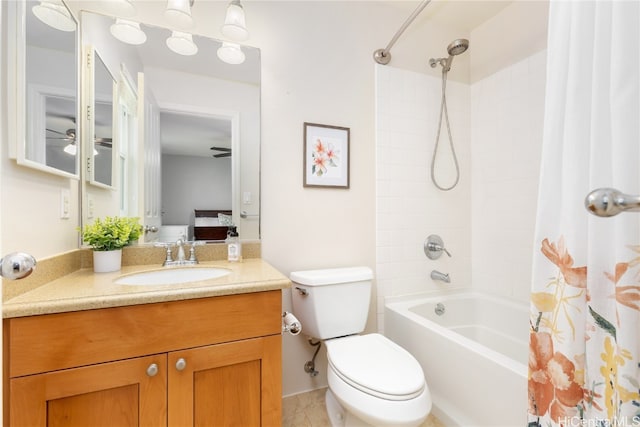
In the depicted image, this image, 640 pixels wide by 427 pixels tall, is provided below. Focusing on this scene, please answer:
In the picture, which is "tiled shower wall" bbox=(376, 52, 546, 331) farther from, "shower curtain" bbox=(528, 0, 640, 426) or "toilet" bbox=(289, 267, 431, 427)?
"shower curtain" bbox=(528, 0, 640, 426)

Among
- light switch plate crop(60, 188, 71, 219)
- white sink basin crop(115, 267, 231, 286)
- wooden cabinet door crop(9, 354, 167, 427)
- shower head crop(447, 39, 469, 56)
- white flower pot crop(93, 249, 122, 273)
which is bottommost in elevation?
wooden cabinet door crop(9, 354, 167, 427)

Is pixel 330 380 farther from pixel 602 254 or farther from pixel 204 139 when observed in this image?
pixel 204 139

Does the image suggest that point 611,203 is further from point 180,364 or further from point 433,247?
point 433,247

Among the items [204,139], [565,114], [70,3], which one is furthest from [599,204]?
[70,3]

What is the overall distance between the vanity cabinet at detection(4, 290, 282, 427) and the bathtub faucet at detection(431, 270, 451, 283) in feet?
4.29

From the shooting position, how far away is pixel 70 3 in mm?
1294

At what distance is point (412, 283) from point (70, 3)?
91.0 inches

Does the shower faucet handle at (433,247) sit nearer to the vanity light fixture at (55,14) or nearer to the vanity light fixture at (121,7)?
the vanity light fixture at (121,7)

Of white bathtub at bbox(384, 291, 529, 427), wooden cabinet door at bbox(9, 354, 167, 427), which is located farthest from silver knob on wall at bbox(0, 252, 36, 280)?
white bathtub at bbox(384, 291, 529, 427)

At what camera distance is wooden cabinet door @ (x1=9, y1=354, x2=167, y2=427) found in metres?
0.81

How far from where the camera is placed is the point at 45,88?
1.05 meters

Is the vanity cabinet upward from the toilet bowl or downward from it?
upward

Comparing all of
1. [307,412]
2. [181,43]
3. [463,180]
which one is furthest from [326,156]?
[307,412]

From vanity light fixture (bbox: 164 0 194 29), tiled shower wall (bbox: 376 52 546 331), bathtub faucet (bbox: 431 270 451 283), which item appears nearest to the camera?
vanity light fixture (bbox: 164 0 194 29)
